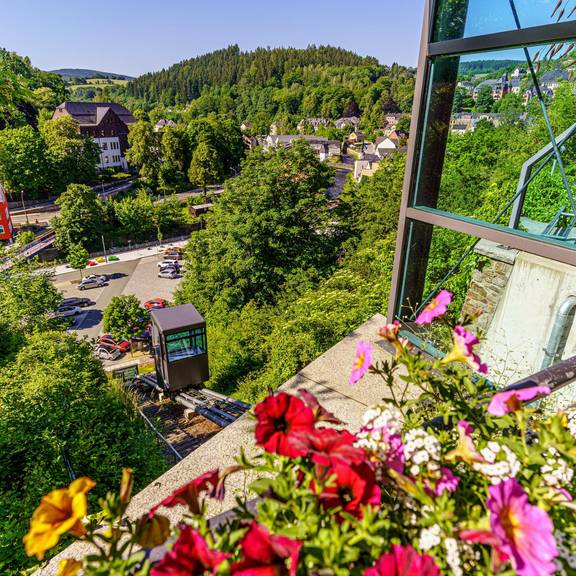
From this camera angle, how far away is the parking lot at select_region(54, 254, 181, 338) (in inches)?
896

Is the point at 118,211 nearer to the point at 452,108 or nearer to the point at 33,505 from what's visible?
the point at 33,505

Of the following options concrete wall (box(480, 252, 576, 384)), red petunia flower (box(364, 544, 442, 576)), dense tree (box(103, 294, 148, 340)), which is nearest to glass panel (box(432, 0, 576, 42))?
concrete wall (box(480, 252, 576, 384))

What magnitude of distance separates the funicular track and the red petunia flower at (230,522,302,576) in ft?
18.9

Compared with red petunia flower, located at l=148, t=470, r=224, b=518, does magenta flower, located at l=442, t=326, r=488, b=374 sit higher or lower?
higher

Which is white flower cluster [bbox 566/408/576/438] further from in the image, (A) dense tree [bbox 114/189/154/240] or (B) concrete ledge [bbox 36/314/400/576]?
(A) dense tree [bbox 114/189/154/240]

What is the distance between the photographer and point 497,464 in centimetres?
84

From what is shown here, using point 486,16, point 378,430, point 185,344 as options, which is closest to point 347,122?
point 185,344

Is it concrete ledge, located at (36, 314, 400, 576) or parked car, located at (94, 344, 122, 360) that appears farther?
parked car, located at (94, 344, 122, 360)

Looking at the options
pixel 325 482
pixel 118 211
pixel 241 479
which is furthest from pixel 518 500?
pixel 118 211

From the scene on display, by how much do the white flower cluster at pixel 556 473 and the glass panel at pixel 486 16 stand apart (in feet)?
8.41

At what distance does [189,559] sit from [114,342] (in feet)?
66.2

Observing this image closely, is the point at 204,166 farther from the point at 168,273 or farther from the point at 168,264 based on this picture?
the point at 168,273

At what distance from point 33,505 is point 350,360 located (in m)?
4.24

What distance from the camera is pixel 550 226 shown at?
2969 mm
